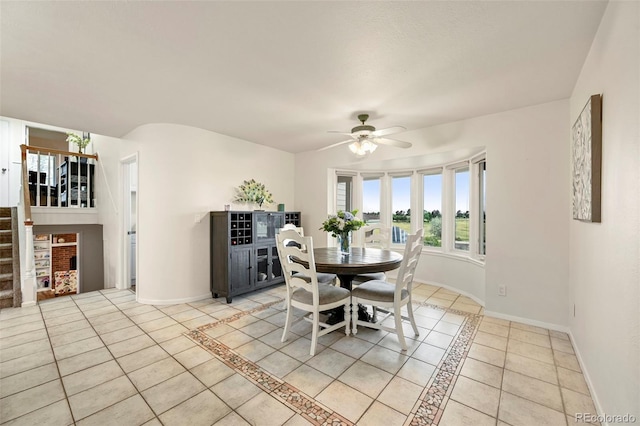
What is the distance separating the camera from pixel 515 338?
2668 mm

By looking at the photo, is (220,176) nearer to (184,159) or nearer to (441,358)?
(184,159)

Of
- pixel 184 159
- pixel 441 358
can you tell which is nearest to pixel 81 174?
pixel 184 159

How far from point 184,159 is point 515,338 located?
4.62 m

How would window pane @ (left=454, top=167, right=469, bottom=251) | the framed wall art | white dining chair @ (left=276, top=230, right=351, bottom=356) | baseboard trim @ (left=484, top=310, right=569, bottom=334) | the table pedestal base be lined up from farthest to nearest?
window pane @ (left=454, top=167, right=469, bottom=251), the table pedestal base, baseboard trim @ (left=484, top=310, right=569, bottom=334), white dining chair @ (left=276, top=230, right=351, bottom=356), the framed wall art

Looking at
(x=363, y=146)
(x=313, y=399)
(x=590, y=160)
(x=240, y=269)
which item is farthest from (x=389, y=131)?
(x=240, y=269)

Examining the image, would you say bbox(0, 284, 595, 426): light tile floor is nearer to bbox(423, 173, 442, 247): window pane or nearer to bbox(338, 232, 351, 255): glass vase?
bbox(338, 232, 351, 255): glass vase

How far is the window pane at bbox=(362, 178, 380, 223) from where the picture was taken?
531 cm

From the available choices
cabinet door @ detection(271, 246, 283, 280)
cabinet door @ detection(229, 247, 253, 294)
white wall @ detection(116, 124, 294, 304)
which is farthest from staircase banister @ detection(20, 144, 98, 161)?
cabinet door @ detection(271, 246, 283, 280)

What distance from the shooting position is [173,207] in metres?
3.78

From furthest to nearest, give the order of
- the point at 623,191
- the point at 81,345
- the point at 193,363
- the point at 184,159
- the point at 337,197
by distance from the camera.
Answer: the point at 337,197
the point at 184,159
the point at 81,345
the point at 193,363
the point at 623,191

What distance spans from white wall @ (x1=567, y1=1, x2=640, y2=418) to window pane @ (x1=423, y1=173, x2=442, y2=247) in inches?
106

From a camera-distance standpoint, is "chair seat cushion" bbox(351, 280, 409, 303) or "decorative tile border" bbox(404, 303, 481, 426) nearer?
"decorative tile border" bbox(404, 303, 481, 426)

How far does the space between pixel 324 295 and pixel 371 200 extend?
3202 millimetres

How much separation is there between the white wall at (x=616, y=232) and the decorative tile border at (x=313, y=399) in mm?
857
